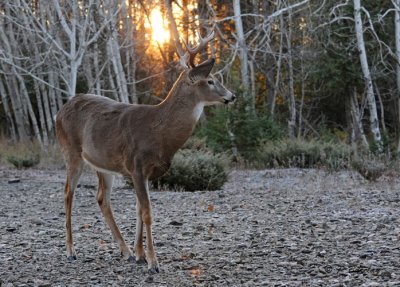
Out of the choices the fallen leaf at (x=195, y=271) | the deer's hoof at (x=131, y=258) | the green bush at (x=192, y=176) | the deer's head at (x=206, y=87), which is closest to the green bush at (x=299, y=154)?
the green bush at (x=192, y=176)

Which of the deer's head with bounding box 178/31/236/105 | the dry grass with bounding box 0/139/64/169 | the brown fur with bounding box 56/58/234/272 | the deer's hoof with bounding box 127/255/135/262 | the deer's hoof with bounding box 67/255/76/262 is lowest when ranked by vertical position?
the dry grass with bounding box 0/139/64/169

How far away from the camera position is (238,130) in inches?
853

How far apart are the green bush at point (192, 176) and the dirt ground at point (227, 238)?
76 cm

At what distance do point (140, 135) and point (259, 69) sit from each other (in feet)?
71.8

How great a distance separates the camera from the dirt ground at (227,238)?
21.4ft

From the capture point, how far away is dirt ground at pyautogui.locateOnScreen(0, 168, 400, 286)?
257 inches

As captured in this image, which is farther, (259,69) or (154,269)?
(259,69)

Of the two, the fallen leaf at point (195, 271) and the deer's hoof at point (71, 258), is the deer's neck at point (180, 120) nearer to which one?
the fallen leaf at point (195, 271)

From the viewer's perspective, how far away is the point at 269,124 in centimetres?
2245

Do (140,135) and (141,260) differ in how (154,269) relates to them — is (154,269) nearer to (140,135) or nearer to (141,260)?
(141,260)

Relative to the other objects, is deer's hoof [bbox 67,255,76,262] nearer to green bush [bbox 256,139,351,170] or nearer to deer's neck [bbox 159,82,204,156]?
deer's neck [bbox 159,82,204,156]

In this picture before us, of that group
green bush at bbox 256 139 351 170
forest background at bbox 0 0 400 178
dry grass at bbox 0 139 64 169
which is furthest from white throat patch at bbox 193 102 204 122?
dry grass at bbox 0 139 64 169

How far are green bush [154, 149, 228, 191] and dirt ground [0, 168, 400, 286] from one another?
763 millimetres

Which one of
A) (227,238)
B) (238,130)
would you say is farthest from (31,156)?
(227,238)
